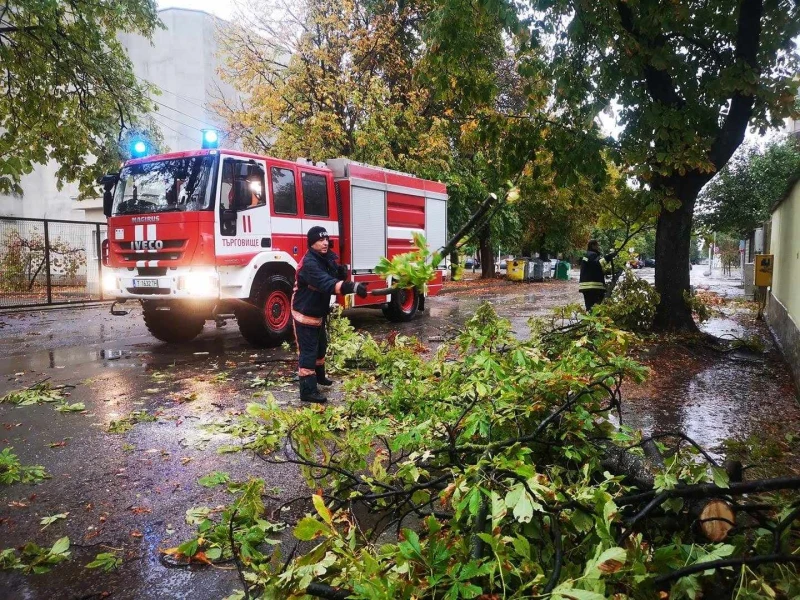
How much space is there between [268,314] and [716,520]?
301 inches

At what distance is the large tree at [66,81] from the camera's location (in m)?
9.82

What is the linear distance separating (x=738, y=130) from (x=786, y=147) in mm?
17543

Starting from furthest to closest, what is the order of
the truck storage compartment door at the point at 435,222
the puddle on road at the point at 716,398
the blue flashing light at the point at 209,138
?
the truck storage compartment door at the point at 435,222 → the blue flashing light at the point at 209,138 → the puddle on road at the point at 716,398

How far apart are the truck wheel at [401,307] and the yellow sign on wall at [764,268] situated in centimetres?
674

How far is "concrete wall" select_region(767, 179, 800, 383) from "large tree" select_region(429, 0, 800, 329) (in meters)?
1.21

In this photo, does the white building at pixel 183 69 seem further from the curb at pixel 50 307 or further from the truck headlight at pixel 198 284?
the truck headlight at pixel 198 284

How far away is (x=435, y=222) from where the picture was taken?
14062mm

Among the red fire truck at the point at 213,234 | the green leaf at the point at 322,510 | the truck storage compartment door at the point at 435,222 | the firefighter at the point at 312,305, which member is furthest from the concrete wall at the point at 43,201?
the green leaf at the point at 322,510

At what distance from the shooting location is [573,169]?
8.73 meters

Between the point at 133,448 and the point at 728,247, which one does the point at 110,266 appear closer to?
the point at 133,448

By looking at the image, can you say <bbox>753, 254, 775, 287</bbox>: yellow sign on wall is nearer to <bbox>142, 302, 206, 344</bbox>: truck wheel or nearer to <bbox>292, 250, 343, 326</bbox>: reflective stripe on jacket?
<bbox>292, 250, 343, 326</bbox>: reflective stripe on jacket

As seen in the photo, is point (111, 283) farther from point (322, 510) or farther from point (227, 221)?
point (322, 510)

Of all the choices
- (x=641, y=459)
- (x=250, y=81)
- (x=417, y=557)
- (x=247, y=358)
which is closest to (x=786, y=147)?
(x=250, y=81)

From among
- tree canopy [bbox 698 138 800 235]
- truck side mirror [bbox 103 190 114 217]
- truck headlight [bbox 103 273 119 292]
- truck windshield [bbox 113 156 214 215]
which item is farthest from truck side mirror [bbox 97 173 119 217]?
tree canopy [bbox 698 138 800 235]
